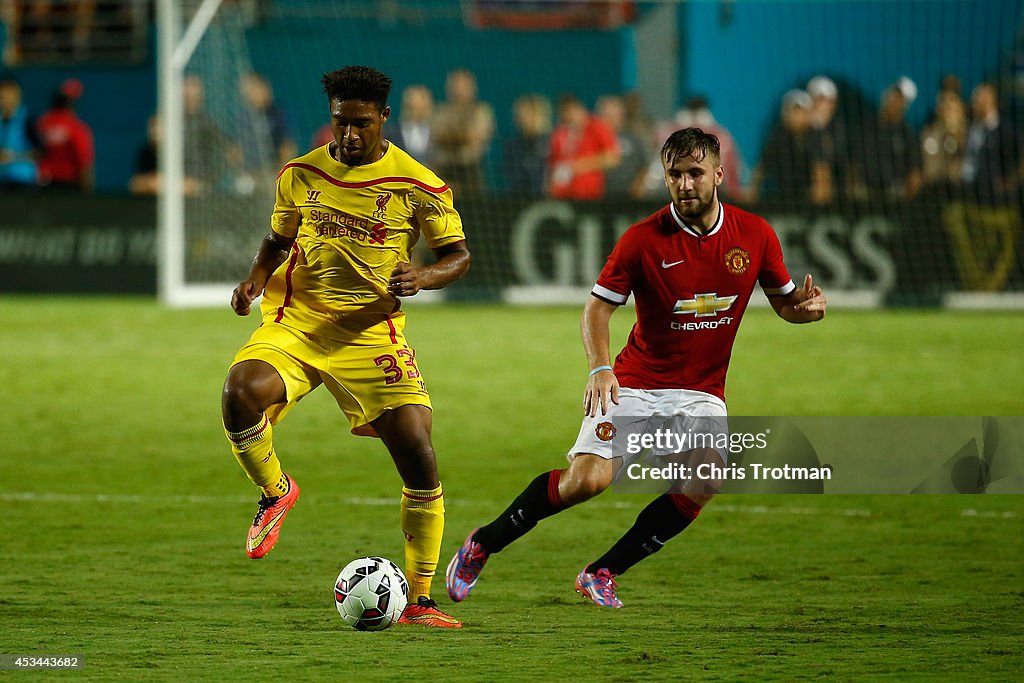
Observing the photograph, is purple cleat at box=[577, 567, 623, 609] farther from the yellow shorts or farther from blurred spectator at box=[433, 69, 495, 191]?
blurred spectator at box=[433, 69, 495, 191]

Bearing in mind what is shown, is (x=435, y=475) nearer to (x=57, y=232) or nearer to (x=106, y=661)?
(x=106, y=661)

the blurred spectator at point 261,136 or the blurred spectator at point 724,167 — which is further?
the blurred spectator at point 261,136

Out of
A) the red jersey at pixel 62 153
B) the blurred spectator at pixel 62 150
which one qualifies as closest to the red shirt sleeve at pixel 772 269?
the blurred spectator at pixel 62 150

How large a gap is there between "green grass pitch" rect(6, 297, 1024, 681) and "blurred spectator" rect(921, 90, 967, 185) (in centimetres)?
481

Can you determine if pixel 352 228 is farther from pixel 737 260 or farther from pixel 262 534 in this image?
pixel 737 260

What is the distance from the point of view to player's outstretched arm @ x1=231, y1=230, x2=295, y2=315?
6.58m

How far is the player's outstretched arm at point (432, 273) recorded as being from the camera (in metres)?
6.11

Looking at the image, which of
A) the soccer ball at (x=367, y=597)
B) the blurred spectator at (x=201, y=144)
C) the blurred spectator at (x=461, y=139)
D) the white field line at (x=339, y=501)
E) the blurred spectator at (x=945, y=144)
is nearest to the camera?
the soccer ball at (x=367, y=597)

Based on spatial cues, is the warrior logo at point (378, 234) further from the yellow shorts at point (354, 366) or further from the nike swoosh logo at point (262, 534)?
the nike swoosh logo at point (262, 534)

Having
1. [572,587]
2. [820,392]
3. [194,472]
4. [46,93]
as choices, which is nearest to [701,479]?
[572,587]

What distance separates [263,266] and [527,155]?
1470cm

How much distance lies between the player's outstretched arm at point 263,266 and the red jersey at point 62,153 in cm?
1580

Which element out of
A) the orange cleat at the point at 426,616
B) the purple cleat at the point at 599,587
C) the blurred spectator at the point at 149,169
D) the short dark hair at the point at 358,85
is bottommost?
the blurred spectator at the point at 149,169

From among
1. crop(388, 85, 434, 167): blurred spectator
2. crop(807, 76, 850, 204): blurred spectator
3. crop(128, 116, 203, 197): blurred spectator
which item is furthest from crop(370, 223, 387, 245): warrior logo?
crop(128, 116, 203, 197): blurred spectator
